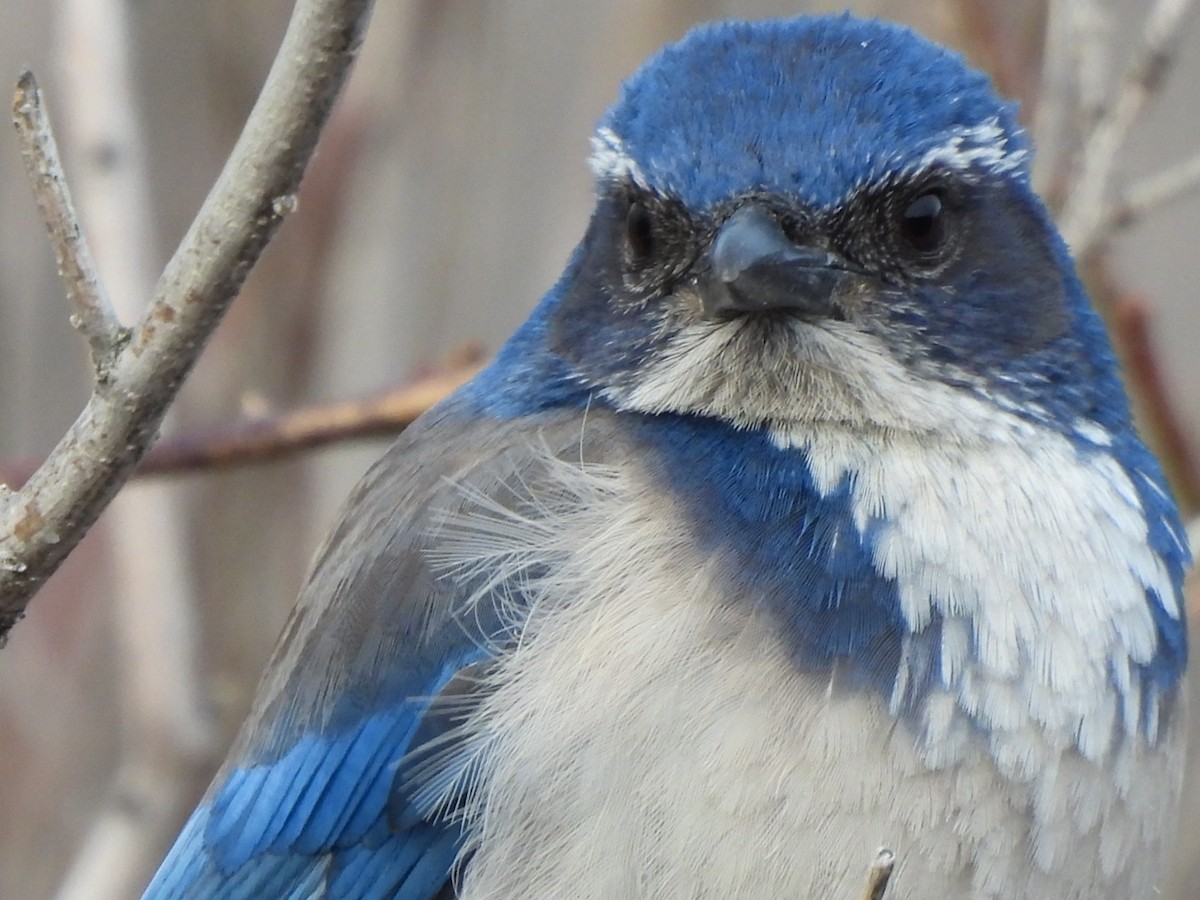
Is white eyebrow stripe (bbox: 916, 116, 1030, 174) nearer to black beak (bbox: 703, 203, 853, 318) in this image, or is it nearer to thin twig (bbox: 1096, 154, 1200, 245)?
black beak (bbox: 703, 203, 853, 318)

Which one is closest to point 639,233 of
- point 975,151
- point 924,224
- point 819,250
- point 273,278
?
point 819,250

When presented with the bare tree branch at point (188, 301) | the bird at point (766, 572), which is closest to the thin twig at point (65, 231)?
the bare tree branch at point (188, 301)

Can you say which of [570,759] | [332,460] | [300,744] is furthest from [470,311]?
[570,759]

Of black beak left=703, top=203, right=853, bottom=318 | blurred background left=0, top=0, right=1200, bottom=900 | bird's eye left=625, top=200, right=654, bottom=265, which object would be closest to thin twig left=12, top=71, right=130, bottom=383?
black beak left=703, top=203, right=853, bottom=318

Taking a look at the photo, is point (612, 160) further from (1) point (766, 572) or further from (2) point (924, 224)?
(1) point (766, 572)

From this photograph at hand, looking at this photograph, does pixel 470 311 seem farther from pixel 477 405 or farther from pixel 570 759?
pixel 570 759

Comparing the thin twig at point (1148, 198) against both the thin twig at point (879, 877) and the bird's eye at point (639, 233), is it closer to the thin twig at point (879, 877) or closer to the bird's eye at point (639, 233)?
the bird's eye at point (639, 233)
